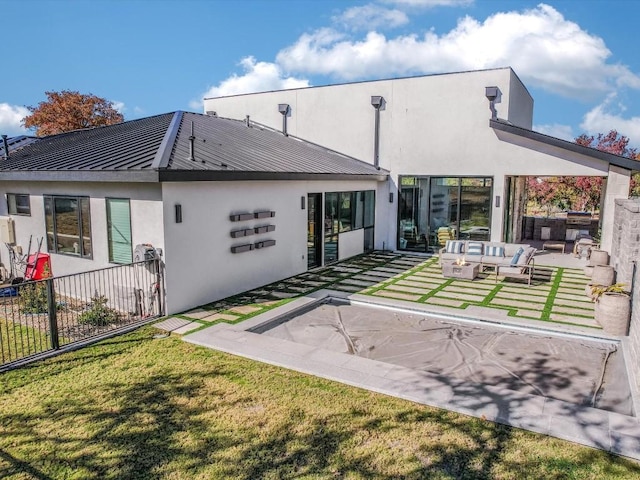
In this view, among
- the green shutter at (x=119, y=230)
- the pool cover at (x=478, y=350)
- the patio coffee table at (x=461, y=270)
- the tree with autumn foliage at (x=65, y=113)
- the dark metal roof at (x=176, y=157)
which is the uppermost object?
the tree with autumn foliage at (x=65, y=113)

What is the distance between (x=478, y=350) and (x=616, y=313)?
272 cm

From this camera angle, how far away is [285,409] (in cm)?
513

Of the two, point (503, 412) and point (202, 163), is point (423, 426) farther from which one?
point (202, 163)

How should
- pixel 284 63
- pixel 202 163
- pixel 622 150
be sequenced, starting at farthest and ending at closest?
pixel 284 63, pixel 622 150, pixel 202 163

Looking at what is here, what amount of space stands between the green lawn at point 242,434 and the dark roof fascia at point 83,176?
3465mm

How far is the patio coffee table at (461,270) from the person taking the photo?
12.2 m

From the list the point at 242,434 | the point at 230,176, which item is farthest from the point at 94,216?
the point at 242,434

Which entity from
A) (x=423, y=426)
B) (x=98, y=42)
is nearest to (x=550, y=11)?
(x=423, y=426)

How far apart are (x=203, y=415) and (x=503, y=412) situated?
3.39m

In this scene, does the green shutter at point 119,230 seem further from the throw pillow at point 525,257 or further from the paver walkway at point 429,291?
the throw pillow at point 525,257

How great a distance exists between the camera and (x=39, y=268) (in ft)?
34.6

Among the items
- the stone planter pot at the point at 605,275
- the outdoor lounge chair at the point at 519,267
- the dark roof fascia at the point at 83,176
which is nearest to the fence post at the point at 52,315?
the dark roof fascia at the point at 83,176

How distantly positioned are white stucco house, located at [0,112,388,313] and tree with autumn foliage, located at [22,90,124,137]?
18304 mm

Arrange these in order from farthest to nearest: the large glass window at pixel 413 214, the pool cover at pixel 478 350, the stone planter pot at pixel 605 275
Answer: the large glass window at pixel 413 214
the stone planter pot at pixel 605 275
the pool cover at pixel 478 350
